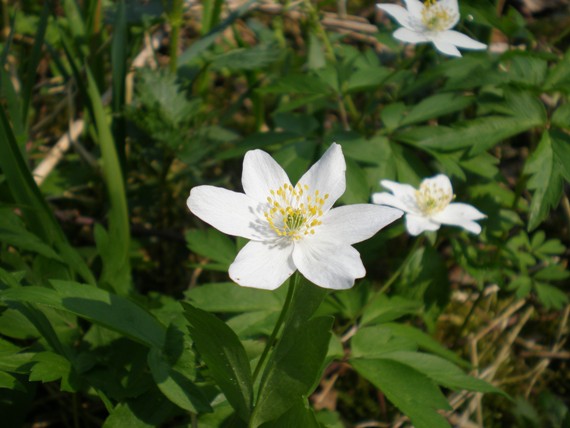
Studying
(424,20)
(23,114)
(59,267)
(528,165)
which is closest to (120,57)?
(23,114)

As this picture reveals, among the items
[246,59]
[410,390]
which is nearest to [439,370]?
[410,390]

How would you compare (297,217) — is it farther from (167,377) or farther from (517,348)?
(517,348)

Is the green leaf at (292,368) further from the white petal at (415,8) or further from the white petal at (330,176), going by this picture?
the white petal at (415,8)

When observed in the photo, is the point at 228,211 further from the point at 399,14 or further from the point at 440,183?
the point at 399,14

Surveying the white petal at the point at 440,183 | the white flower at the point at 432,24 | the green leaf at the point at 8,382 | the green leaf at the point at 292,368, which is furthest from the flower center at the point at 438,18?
the green leaf at the point at 8,382

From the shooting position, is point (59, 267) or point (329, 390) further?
point (329, 390)
